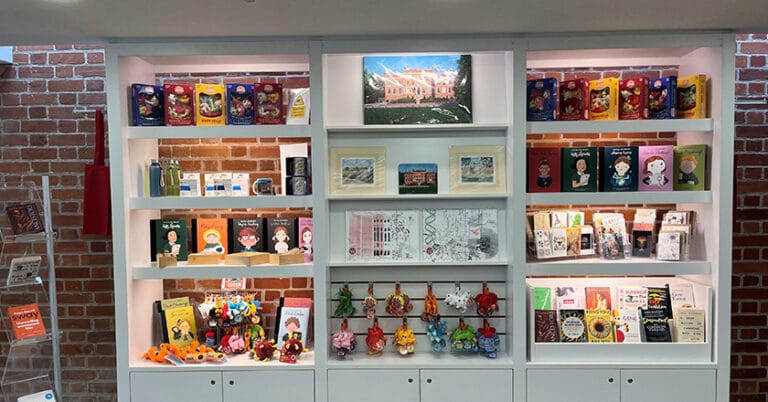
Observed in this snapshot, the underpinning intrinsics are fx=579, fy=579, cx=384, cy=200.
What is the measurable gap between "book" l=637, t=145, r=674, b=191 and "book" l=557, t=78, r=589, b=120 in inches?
14.6

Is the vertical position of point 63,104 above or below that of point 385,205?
above

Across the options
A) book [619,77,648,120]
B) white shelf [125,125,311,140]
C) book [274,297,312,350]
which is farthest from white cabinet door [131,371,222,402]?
book [619,77,648,120]

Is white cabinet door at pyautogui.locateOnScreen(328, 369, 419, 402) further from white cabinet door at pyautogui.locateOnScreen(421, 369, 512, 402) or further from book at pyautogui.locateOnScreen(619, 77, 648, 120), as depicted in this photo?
book at pyautogui.locateOnScreen(619, 77, 648, 120)

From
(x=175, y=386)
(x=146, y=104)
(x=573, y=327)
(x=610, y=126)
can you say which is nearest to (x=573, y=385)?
(x=573, y=327)

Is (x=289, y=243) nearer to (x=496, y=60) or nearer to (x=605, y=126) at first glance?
(x=496, y=60)

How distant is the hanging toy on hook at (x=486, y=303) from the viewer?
3227 millimetres

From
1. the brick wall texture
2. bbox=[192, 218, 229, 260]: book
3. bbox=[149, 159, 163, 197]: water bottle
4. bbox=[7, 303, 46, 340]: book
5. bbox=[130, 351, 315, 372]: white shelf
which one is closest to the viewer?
bbox=[7, 303, 46, 340]: book

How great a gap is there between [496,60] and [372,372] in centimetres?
185

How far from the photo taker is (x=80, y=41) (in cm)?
302

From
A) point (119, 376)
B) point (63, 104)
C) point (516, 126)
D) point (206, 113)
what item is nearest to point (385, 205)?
point (516, 126)

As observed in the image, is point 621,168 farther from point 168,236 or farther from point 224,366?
point 168,236

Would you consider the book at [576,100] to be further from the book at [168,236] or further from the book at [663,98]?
the book at [168,236]

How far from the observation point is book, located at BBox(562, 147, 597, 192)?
312cm

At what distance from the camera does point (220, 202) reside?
10.2ft
